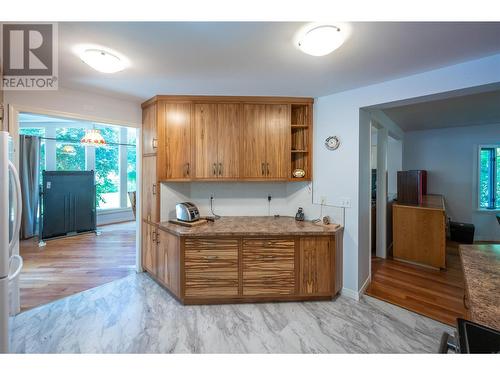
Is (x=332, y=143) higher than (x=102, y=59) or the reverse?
the reverse

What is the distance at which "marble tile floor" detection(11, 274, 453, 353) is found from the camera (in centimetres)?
184

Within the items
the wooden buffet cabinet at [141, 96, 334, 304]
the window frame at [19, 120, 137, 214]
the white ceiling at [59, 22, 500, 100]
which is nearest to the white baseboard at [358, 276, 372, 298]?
the wooden buffet cabinet at [141, 96, 334, 304]

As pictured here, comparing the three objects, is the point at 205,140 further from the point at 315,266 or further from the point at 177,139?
the point at 315,266

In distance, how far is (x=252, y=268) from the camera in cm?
240

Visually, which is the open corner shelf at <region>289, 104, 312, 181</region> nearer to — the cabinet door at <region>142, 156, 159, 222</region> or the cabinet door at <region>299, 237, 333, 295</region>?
the cabinet door at <region>299, 237, 333, 295</region>

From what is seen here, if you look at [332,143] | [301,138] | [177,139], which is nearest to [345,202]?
[332,143]

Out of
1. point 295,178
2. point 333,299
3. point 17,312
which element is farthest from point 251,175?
point 17,312

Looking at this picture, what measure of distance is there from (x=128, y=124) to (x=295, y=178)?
225cm

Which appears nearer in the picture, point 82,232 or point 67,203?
point 67,203

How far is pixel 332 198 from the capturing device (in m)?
2.72

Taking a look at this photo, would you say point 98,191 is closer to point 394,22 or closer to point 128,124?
point 128,124

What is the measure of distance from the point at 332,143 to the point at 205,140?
148 centimetres

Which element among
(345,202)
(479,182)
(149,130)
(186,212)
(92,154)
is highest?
(92,154)

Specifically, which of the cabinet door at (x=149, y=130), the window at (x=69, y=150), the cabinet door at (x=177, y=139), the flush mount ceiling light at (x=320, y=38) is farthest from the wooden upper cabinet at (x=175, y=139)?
the window at (x=69, y=150)
